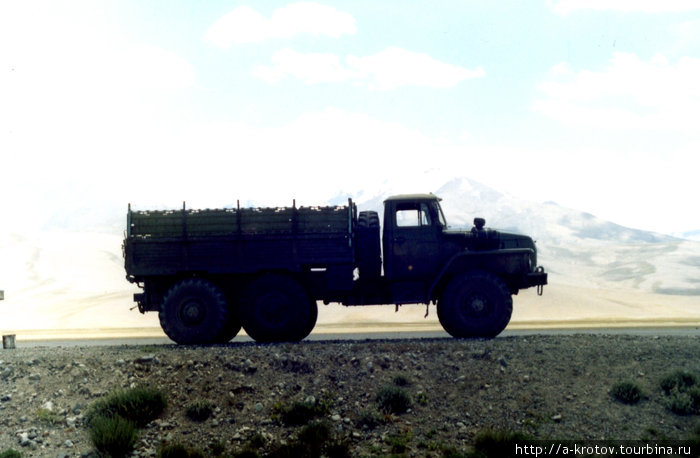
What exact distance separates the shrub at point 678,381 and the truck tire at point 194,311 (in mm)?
9732

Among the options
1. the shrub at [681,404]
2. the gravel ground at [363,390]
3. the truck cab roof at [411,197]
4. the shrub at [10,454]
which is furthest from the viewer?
the truck cab roof at [411,197]

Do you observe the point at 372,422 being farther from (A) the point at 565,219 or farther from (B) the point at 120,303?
(A) the point at 565,219

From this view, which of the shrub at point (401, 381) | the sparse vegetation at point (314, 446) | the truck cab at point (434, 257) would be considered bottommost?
the sparse vegetation at point (314, 446)

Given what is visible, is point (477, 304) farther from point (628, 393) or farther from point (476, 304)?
point (628, 393)

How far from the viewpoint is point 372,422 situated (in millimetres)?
9547

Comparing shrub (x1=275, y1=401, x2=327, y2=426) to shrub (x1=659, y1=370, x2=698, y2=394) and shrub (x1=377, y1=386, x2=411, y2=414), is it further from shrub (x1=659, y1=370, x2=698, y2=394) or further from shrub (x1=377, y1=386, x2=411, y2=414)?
shrub (x1=659, y1=370, x2=698, y2=394)

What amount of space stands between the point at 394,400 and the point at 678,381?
5127 mm

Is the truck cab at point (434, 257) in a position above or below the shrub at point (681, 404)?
above

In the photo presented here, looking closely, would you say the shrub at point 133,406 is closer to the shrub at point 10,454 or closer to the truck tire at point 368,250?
the shrub at point 10,454

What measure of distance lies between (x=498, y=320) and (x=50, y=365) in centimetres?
1000

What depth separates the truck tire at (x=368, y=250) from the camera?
1478cm

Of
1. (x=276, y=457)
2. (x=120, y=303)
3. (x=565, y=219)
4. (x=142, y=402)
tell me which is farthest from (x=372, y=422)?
(x=565, y=219)

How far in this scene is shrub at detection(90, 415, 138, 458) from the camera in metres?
8.88

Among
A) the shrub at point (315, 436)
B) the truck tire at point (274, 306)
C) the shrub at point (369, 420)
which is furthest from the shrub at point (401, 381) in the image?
the truck tire at point (274, 306)
